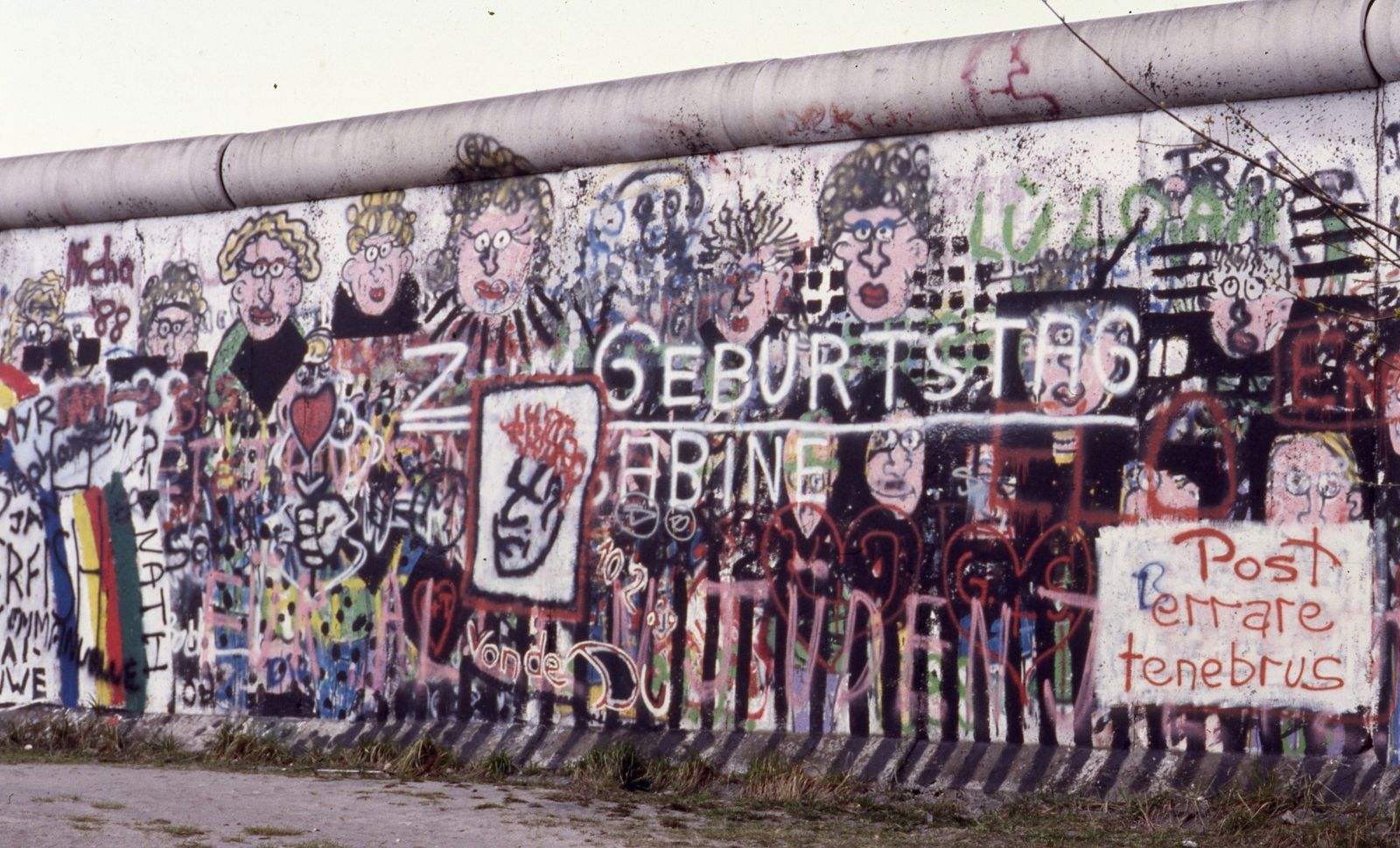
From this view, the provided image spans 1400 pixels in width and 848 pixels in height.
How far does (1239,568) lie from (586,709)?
126 inches

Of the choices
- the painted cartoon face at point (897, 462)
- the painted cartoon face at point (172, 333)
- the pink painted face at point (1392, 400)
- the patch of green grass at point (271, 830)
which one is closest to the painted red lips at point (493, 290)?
the painted cartoon face at point (172, 333)

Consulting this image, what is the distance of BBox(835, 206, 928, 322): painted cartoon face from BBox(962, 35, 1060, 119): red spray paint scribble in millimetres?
624

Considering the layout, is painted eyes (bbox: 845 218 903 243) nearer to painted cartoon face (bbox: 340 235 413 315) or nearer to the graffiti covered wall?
the graffiti covered wall

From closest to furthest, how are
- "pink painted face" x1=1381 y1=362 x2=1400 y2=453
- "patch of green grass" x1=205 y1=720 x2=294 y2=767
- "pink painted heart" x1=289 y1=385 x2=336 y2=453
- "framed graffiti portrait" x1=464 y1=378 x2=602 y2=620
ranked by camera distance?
"pink painted face" x1=1381 y1=362 x2=1400 y2=453, "framed graffiti portrait" x1=464 y1=378 x2=602 y2=620, "patch of green grass" x1=205 y1=720 x2=294 y2=767, "pink painted heart" x1=289 y1=385 x2=336 y2=453

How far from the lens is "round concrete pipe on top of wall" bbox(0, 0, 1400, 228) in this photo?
595cm

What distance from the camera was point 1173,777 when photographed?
19.1 feet

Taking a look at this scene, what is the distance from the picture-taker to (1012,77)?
6.48m

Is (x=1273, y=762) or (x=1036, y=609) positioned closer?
(x=1273, y=762)

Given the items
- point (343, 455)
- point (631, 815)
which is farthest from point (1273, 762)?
point (343, 455)

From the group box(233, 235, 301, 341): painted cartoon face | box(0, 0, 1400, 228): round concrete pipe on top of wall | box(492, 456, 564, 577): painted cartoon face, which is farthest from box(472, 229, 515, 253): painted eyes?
box(233, 235, 301, 341): painted cartoon face

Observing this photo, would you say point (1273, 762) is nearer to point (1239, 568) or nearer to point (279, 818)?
point (1239, 568)

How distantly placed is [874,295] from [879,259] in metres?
0.17

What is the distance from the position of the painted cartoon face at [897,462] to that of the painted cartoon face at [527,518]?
1.73 m

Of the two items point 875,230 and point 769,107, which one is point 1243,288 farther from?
point 769,107
